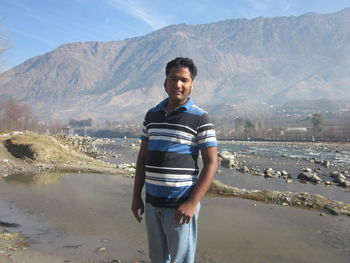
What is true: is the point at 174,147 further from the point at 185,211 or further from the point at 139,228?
the point at 139,228

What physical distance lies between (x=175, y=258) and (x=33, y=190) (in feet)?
41.0

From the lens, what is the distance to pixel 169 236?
3.08m

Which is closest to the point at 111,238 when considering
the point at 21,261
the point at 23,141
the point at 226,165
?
the point at 21,261

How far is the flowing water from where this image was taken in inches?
283

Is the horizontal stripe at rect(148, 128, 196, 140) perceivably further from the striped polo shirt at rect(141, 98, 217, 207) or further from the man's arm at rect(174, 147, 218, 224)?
the man's arm at rect(174, 147, 218, 224)

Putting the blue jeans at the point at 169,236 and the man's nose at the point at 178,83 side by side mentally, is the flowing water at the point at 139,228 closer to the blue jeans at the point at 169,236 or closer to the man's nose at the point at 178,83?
the blue jeans at the point at 169,236

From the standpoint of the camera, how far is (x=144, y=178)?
3492 mm

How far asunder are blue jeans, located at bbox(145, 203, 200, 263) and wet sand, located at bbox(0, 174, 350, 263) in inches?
143

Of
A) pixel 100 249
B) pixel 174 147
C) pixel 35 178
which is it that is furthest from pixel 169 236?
pixel 35 178

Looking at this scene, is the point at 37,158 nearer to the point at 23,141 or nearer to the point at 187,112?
the point at 23,141

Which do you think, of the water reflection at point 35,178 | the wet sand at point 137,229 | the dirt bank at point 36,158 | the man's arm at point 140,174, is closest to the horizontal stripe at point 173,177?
the man's arm at point 140,174

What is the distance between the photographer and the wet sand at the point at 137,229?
7.10m

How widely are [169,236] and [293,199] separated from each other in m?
11.7

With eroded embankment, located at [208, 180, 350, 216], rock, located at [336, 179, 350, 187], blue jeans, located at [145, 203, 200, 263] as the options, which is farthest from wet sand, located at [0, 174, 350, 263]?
rock, located at [336, 179, 350, 187]
